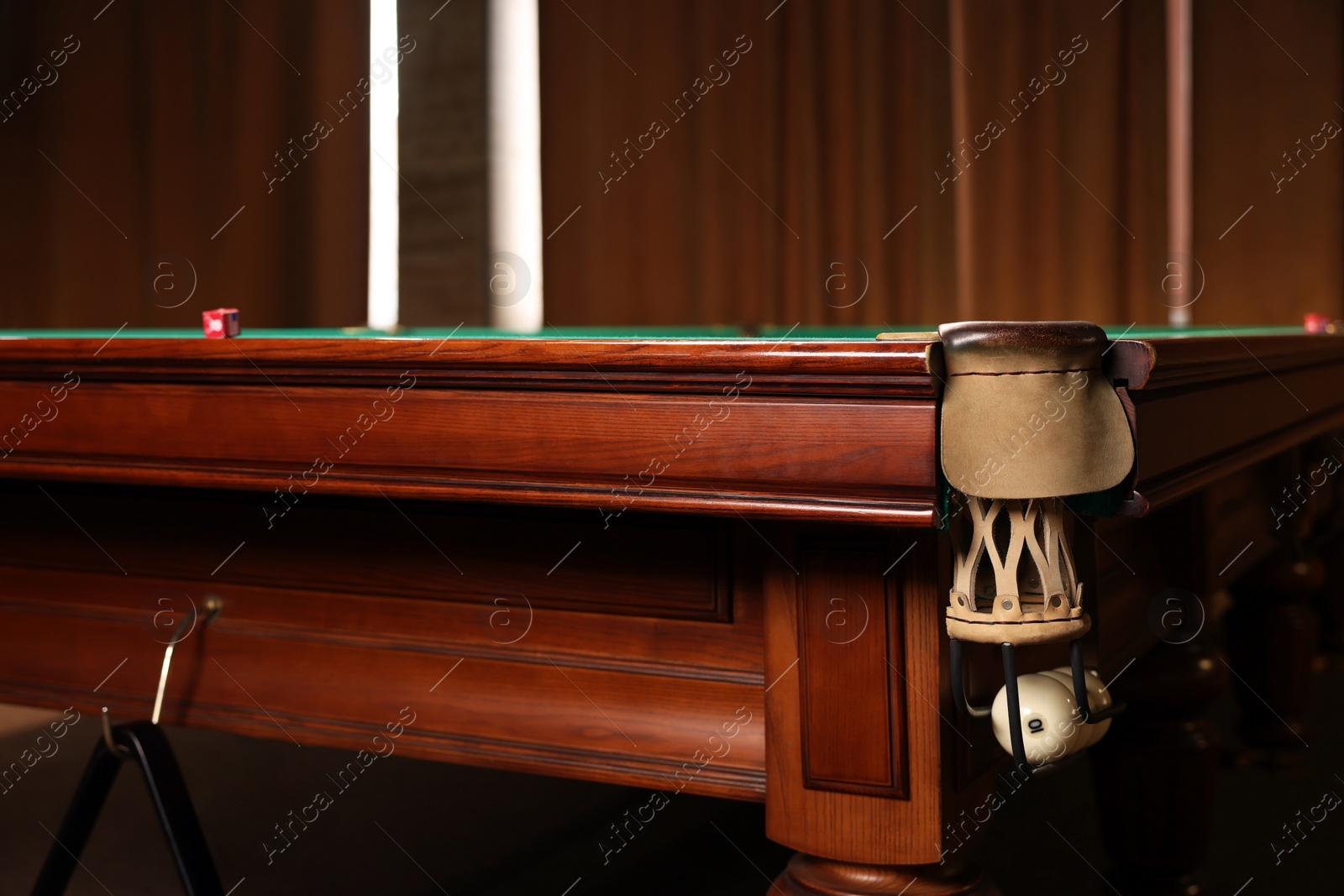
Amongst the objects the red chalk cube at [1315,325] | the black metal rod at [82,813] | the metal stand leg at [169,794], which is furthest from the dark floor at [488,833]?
the red chalk cube at [1315,325]

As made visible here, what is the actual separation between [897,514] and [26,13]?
15.0 feet

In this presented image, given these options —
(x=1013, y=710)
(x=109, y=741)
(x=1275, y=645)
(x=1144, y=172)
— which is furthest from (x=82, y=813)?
(x=1144, y=172)

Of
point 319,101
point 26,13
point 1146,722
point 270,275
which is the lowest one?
point 1146,722

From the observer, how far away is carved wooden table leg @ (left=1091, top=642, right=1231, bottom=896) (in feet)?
5.28

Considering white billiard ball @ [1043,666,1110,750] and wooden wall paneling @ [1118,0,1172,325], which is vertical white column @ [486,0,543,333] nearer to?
wooden wall paneling @ [1118,0,1172,325]

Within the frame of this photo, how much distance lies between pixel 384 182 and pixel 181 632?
383 centimetres

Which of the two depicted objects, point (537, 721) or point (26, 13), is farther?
point (26, 13)

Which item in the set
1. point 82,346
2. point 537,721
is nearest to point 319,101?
point 82,346

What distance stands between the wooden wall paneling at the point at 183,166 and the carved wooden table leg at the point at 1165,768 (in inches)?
124

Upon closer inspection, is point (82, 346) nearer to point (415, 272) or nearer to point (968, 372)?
point (968, 372)

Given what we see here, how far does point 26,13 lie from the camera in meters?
4.39

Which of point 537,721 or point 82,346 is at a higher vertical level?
point 82,346

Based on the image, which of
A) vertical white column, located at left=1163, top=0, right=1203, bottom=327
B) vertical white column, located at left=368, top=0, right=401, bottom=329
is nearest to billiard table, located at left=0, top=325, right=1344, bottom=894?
vertical white column, located at left=368, top=0, right=401, bottom=329

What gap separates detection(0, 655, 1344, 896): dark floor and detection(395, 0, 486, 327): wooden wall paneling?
262 cm
